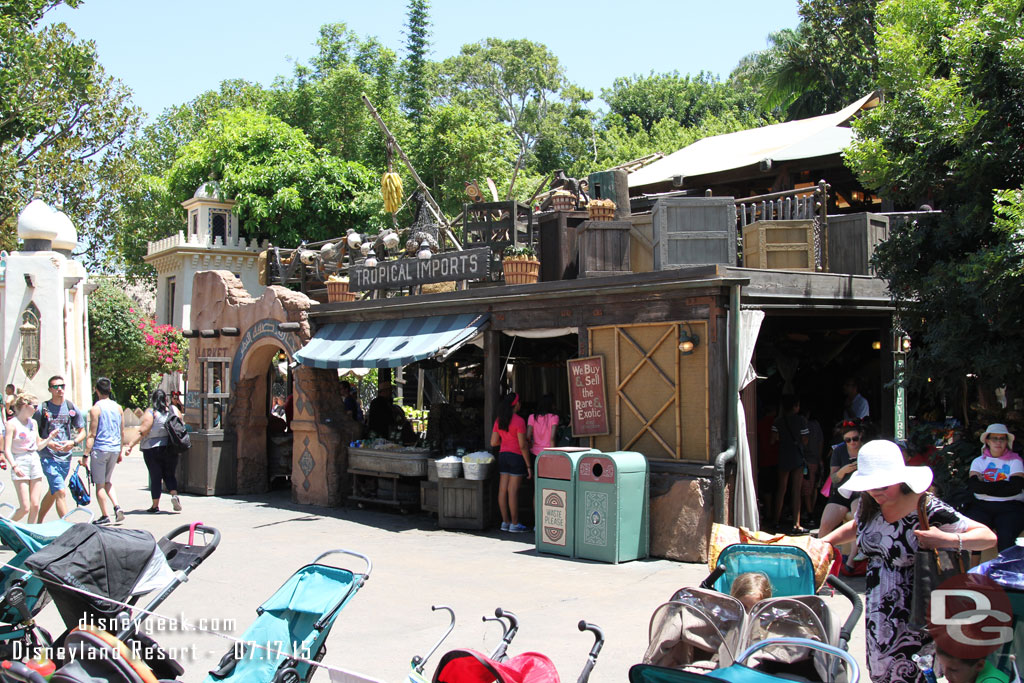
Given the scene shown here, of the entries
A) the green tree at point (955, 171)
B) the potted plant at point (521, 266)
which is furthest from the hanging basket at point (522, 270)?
the green tree at point (955, 171)

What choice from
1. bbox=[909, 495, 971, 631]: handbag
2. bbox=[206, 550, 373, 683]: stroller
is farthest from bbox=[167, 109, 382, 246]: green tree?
bbox=[909, 495, 971, 631]: handbag

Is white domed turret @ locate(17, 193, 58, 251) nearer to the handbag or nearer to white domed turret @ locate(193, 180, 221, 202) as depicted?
the handbag

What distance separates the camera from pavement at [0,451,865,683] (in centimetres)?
684

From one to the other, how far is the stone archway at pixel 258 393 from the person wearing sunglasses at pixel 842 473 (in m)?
8.10

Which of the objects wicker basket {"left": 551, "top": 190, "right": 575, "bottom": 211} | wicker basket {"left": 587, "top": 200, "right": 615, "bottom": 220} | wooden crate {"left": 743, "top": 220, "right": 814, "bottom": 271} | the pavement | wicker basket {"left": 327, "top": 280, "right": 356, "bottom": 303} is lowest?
the pavement

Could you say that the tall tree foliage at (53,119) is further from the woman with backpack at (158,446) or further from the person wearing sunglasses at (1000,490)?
the person wearing sunglasses at (1000,490)

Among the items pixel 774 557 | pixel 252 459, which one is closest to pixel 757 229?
pixel 774 557

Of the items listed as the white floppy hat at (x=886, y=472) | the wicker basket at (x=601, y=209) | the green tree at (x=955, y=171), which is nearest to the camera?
the white floppy hat at (x=886, y=472)

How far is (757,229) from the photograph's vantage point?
11727 millimetres

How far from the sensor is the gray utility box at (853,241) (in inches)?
480

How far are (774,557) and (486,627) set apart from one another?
3.18 m

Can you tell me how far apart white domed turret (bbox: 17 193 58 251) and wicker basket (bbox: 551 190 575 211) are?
11.5 m

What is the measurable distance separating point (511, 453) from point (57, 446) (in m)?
5.33

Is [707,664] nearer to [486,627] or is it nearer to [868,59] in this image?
[486,627]
